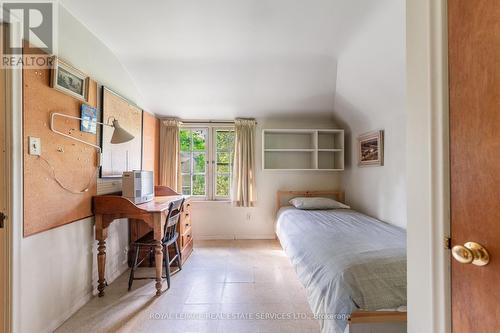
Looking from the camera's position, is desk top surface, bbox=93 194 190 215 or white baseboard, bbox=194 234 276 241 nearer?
desk top surface, bbox=93 194 190 215

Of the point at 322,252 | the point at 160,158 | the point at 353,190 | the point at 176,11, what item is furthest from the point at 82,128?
the point at 353,190

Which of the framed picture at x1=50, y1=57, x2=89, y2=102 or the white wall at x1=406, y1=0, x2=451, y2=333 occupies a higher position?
the framed picture at x1=50, y1=57, x2=89, y2=102

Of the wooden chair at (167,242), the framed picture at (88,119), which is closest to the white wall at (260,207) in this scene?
the wooden chair at (167,242)

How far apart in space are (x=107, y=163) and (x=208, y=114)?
181 centimetres

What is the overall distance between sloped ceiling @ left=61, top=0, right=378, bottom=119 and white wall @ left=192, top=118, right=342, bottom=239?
0.27 m

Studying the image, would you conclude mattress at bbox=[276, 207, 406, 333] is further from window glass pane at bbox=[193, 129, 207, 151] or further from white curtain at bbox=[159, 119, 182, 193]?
window glass pane at bbox=[193, 129, 207, 151]

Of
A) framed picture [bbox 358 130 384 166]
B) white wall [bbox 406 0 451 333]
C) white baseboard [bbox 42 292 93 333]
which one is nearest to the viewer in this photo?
white wall [bbox 406 0 451 333]

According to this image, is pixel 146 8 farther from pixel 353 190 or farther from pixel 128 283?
pixel 353 190

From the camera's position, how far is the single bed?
1377mm

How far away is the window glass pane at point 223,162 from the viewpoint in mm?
4086

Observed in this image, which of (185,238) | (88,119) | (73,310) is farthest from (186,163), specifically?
(73,310)

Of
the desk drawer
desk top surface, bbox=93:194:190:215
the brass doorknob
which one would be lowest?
the desk drawer

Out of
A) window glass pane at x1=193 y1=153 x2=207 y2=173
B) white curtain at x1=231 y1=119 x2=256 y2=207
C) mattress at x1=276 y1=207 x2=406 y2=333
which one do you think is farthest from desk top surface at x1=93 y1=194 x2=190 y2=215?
window glass pane at x1=193 y1=153 x2=207 y2=173

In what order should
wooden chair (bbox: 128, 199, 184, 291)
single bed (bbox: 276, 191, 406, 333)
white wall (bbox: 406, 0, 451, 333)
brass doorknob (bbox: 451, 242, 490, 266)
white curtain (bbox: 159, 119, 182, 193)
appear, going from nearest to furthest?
brass doorknob (bbox: 451, 242, 490, 266), white wall (bbox: 406, 0, 451, 333), single bed (bbox: 276, 191, 406, 333), wooden chair (bbox: 128, 199, 184, 291), white curtain (bbox: 159, 119, 182, 193)
